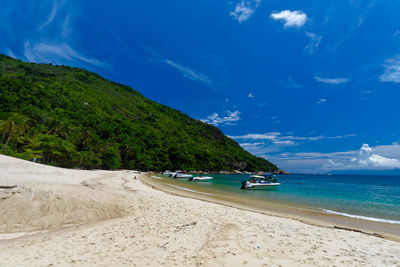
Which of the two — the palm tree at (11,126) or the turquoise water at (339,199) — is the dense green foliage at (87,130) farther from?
the turquoise water at (339,199)

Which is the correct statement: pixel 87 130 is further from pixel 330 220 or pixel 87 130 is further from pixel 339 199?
pixel 330 220

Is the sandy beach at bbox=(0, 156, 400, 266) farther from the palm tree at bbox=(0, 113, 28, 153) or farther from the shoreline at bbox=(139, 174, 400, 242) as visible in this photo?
the palm tree at bbox=(0, 113, 28, 153)

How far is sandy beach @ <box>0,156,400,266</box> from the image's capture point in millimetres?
4992

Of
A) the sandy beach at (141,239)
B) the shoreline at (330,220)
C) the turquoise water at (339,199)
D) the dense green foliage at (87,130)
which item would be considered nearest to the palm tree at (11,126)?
the dense green foliage at (87,130)

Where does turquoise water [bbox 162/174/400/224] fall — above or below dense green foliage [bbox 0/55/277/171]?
below

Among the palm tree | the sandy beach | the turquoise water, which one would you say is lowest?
the turquoise water

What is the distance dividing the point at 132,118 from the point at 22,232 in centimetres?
11191

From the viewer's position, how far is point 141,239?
20.7 ft

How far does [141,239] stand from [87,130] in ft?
249

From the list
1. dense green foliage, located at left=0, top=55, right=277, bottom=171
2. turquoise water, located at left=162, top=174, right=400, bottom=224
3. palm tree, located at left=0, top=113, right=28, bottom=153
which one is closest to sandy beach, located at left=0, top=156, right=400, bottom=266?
turquoise water, located at left=162, top=174, right=400, bottom=224

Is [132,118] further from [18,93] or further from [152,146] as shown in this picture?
[18,93]

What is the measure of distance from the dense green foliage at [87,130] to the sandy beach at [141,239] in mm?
32954

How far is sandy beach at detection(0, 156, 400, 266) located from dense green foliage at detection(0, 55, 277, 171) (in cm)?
3295

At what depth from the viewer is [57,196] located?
837 centimetres
